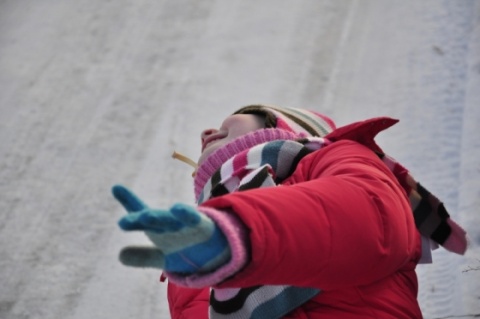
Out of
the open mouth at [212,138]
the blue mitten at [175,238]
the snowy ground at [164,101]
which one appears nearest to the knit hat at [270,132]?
the open mouth at [212,138]

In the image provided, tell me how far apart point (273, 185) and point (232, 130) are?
335 mm

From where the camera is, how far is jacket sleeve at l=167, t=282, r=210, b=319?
152cm

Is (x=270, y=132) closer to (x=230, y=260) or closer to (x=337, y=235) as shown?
(x=337, y=235)

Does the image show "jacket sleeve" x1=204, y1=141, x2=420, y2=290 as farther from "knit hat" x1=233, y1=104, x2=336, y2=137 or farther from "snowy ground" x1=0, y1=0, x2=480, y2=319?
"snowy ground" x1=0, y1=0, x2=480, y2=319

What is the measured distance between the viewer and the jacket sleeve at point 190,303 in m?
1.52

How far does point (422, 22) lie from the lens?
2697mm

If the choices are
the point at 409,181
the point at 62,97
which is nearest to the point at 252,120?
the point at 409,181

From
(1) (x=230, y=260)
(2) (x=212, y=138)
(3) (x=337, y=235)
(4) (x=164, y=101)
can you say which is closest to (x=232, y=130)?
(2) (x=212, y=138)

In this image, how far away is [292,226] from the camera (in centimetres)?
98

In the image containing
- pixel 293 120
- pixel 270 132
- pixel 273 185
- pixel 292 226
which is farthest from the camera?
pixel 293 120

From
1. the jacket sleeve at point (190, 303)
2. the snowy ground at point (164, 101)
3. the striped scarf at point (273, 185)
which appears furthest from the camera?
the snowy ground at point (164, 101)

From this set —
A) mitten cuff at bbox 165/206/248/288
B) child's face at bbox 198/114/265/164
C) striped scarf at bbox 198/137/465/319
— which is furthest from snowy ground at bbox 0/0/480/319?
mitten cuff at bbox 165/206/248/288

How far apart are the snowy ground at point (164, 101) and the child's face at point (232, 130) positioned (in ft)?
2.02

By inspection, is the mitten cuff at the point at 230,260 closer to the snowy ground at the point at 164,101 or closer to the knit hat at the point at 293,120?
the knit hat at the point at 293,120
